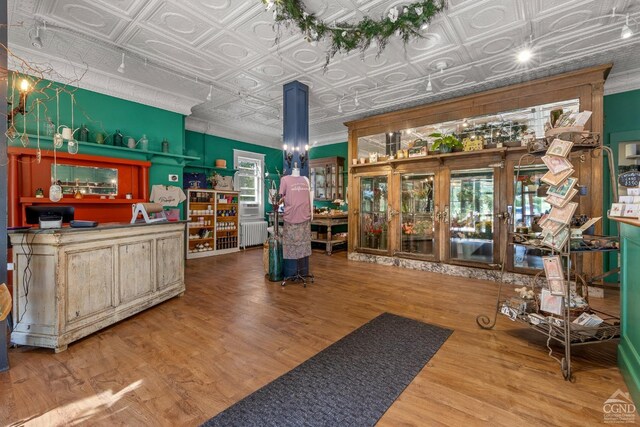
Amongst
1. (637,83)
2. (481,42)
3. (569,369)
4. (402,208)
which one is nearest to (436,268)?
(402,208)

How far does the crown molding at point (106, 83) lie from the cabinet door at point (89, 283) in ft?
9.02

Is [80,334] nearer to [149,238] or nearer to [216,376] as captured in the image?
[149,238]

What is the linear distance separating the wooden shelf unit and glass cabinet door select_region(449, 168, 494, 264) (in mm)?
5506

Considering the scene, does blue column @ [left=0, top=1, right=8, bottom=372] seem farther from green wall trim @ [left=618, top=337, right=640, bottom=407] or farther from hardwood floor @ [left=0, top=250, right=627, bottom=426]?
green wall trim @ [left=618, top=337, right=640, bottom=407]

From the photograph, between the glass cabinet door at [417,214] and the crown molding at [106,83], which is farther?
the glass cabinet door at [417,214]

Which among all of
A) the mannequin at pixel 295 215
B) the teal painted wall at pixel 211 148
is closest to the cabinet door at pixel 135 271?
the mannequin at pixel 295 215

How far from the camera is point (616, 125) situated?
14.7ft

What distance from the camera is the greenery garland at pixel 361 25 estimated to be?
303cm

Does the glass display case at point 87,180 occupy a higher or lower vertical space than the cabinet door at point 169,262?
higher

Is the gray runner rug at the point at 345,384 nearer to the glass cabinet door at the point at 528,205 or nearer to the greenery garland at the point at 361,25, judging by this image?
the glass cabinet door at the point at 528,205

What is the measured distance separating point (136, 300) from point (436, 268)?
4884 mm

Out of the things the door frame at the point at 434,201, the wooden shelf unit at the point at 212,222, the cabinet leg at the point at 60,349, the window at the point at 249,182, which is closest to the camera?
the cabinet leg at the point at 60,349

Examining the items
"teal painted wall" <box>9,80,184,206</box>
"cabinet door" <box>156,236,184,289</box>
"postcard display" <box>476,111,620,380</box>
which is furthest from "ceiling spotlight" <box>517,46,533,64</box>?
"teal painted wall" <box>9,80,184,206</box>

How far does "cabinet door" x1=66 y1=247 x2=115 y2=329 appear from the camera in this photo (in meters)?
2.54
